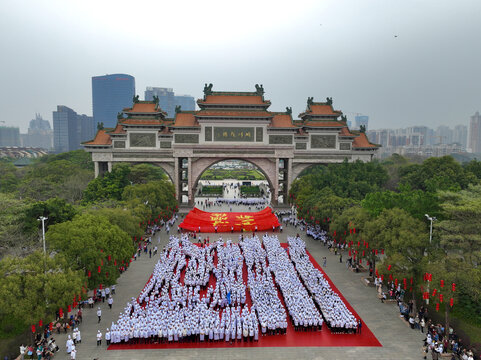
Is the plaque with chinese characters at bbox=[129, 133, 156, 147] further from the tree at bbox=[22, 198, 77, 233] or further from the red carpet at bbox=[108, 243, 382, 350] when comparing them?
the red carpet at bbox=[108, 243, 382, 350]

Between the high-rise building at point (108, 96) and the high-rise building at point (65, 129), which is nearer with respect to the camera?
the high-rise building at point (65, 129)

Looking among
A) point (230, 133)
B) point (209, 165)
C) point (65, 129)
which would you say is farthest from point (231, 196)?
point (65, 129)

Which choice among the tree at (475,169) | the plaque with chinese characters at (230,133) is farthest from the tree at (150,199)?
the tree at (475,169)

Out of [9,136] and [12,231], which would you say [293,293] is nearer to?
[12,231]

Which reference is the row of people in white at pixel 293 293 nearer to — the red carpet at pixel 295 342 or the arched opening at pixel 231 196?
the red carpet at pixel 295 342

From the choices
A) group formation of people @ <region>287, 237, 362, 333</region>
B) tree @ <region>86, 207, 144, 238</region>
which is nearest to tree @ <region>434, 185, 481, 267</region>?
group formation of people @ <region>287, 237, 362, 333</region>

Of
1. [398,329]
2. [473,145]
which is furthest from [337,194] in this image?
[473,145]
